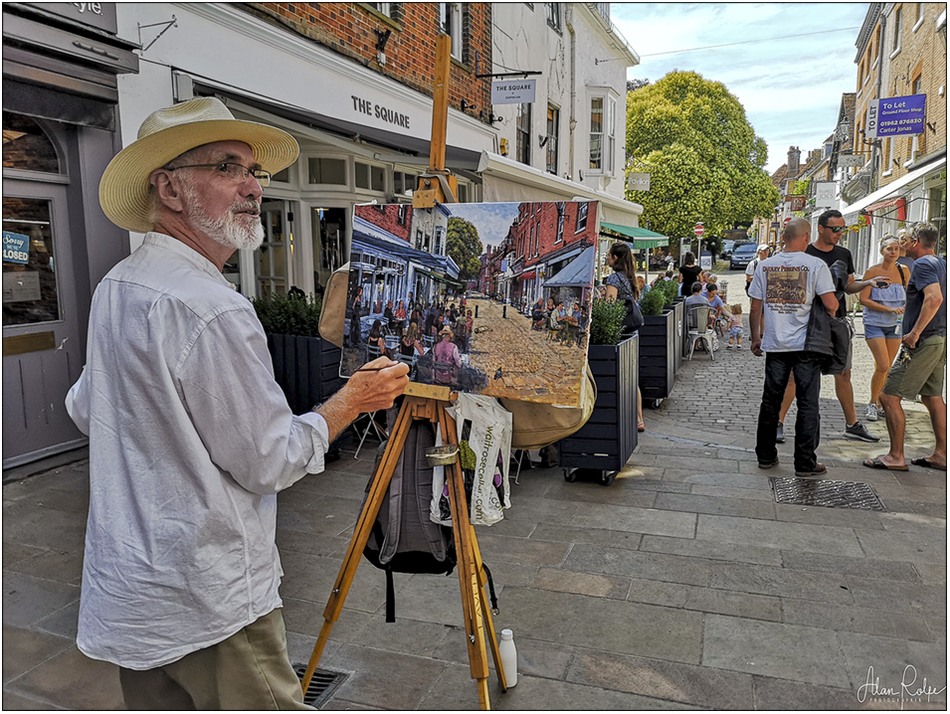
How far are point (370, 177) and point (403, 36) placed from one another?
226cm

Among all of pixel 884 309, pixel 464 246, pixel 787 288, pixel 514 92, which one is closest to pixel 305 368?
pixel 464 246

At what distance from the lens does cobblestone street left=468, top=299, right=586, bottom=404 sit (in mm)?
2557

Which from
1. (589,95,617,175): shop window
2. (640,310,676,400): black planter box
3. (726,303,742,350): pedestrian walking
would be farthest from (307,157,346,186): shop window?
(589,95,617,175): shop window

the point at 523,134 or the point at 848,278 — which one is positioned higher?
the point at 523,134

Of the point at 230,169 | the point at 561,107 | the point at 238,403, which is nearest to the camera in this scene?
the point at 238,403

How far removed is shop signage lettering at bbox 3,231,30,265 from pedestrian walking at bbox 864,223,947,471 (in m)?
7.12

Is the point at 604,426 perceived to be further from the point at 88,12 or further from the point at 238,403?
A: the point at 88,12

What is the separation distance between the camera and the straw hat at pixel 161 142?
179cm

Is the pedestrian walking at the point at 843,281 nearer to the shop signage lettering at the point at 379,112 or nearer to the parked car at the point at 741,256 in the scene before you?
the shop signage lettering at the point at 379,112

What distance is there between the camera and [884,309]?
695cm

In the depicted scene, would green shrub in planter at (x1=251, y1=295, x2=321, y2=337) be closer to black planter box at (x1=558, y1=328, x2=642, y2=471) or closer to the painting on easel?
black planter box at (x1=558, y1=328, x2=642, y2=471)

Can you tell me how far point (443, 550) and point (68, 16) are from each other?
5.33 m

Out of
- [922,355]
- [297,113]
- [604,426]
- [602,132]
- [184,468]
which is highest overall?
[602,132]

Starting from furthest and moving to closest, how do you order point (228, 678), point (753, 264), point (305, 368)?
point (753, 264)
point (305, 368)
point (228, 678)
